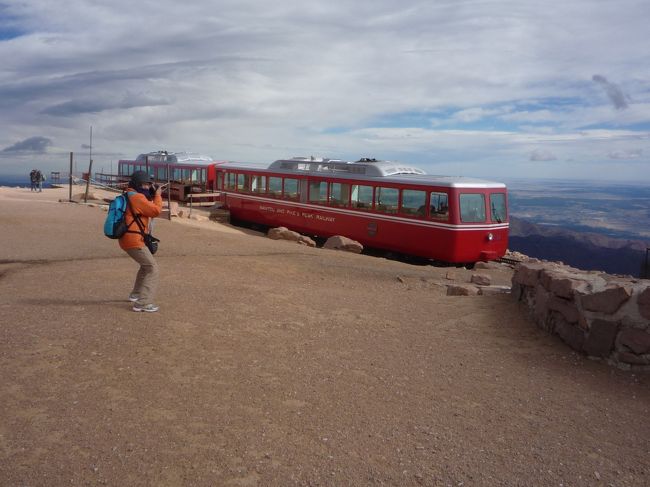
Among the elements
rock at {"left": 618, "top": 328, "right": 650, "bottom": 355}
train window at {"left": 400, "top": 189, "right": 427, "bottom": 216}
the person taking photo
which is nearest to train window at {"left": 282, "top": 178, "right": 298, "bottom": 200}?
train window at {"left": 400, "top": 189, "right": 427, "bottom": 216}

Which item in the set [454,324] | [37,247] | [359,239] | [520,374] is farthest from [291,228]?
[520,374]

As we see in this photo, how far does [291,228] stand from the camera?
22.3 meters

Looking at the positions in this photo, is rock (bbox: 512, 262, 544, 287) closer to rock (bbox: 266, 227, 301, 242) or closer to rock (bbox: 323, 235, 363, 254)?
rock (bbox: 323, 235, 363, 254)

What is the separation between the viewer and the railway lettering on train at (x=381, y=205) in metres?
15.8

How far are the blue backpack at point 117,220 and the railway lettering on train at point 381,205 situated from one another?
10139mm

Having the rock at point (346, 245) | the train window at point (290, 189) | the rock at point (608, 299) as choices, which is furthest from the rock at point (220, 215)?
the rock at point (608, 299)

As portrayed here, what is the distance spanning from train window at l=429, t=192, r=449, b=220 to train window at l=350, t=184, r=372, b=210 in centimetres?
267

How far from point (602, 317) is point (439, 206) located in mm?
9547

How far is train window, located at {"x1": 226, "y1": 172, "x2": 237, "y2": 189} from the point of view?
85.6ft

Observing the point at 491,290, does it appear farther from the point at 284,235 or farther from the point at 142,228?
the point at 284,235

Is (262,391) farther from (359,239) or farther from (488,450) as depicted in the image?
(359,239)

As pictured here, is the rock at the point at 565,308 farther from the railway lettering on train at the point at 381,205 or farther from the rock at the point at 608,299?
the railway lettering on train at the point at 381,205

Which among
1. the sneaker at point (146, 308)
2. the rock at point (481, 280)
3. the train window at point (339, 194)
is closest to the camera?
the sneaker at point (146, 308)

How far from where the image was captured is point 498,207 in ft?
53.9
